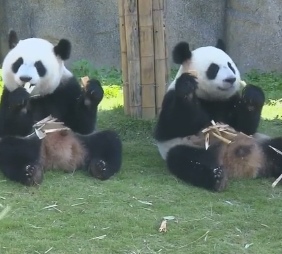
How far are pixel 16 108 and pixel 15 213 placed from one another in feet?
2.82

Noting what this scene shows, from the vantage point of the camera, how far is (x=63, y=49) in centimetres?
459

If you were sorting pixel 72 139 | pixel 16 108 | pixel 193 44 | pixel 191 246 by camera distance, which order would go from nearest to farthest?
pixel 191 246, pixel 16 108, pixel 72 139, pixel 193 44

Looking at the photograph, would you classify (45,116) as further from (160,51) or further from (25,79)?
(160,51)

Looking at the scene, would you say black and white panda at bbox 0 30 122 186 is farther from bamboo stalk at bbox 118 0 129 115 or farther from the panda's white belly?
bamboo stalk at bbox 118 0 129 115

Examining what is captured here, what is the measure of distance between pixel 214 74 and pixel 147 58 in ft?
4.02

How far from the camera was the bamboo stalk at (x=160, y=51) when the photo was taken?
5594 millimetres

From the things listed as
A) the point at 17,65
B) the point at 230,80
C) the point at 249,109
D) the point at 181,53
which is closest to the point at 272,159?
the point at 249,109

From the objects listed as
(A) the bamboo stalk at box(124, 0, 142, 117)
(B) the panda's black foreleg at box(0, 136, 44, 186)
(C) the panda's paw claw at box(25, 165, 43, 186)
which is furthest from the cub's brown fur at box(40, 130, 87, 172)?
(A) the bamboo stalk at box(124, 0, 142, 117)

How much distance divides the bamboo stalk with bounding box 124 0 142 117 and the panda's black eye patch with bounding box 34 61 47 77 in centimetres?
139

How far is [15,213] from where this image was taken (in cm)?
363

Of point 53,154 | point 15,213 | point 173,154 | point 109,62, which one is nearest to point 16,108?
point 53,154

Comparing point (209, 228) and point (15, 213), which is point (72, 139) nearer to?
point (15, 213)

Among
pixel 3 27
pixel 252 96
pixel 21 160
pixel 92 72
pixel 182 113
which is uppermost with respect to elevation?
pixel 252 96

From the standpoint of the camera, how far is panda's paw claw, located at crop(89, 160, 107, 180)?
14.2 feet
